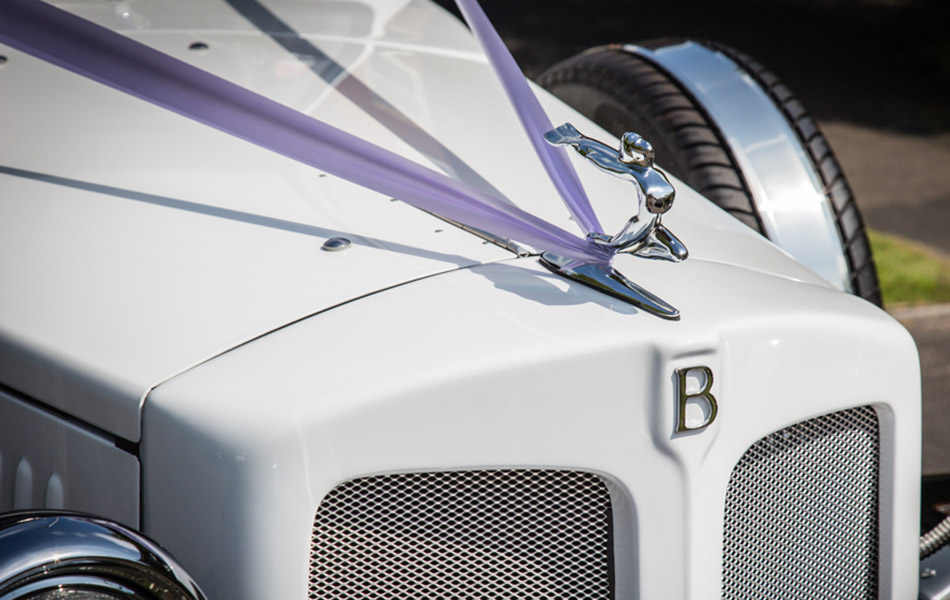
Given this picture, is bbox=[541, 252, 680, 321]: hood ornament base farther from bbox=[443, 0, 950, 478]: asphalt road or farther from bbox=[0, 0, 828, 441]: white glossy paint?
bbox=[443, 0, 950, 478]: asphalt road

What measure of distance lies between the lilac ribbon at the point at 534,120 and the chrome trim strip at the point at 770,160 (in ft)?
1.99

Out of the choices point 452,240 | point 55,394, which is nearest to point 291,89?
point 452,240

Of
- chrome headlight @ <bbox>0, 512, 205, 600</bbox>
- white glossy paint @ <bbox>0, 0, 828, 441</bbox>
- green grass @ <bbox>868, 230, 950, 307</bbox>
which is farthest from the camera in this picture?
green grass @ <bbox>868, 230, 950, 307</bbox>

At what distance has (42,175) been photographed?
1536 mm

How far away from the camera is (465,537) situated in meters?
1.31

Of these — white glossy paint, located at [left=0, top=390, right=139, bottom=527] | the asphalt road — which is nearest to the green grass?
the asphalt road

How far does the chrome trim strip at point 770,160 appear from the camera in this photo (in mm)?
2100

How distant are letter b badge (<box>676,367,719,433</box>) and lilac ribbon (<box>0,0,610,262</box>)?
0.20 meters

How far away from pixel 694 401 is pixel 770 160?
102 cm

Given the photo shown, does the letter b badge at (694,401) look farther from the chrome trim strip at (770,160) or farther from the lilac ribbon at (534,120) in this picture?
the chrome trim strip at (770,160)

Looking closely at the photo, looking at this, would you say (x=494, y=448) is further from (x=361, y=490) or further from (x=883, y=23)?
(x=883, y=23)

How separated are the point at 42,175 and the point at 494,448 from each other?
2.57 ft

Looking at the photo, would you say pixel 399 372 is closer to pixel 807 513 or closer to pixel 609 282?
pixel 609 282

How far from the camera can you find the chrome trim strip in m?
2.10
